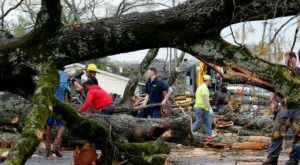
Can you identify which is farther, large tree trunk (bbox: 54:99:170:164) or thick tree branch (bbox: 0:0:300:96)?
large tree trunk (bbox: 54:99:170:164)

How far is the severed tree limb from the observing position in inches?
253

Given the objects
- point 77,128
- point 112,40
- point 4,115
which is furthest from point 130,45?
point 4,115

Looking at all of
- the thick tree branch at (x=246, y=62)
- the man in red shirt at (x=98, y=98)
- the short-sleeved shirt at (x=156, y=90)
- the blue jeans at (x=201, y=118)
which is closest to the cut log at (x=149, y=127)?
the man in red shirt at (x=98, y=98)

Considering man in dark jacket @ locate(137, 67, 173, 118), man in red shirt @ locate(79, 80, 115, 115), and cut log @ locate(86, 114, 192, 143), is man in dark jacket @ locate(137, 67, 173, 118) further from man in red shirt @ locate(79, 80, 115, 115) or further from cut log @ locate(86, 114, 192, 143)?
cut log @ locate(86, 114, 192, 143)

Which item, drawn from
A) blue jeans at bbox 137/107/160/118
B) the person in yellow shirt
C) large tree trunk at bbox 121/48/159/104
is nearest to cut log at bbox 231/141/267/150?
blue jeans at bbox 137/107/160/118


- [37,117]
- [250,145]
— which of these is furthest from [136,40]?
[250,145]

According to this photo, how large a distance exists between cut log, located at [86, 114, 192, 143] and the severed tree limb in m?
3.00

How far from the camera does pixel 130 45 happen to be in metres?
7.82

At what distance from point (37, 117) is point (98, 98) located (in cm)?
603

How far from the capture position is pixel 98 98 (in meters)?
12.9

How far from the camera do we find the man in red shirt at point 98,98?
41.3 feet

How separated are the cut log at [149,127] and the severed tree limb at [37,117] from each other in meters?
3.00

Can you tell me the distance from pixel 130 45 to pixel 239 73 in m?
1.32

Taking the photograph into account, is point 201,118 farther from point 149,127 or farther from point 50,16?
point 50,16
